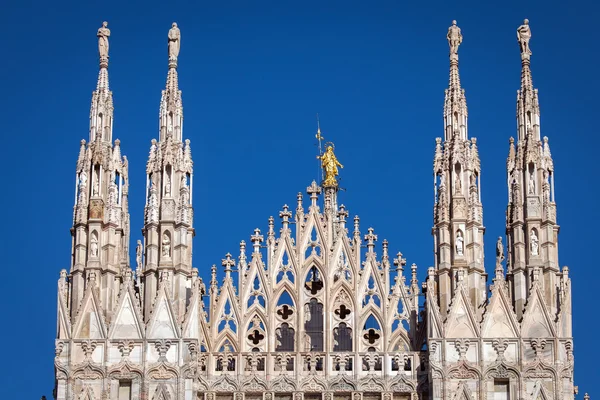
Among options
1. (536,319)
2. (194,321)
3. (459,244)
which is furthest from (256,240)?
(536,319)

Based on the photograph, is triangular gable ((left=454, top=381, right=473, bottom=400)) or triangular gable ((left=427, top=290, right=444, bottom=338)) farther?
triangular gable ((left=427, top=290, right=444, bottom=338))

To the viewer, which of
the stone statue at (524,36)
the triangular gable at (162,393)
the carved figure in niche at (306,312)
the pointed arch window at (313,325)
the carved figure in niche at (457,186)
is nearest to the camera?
the triangular gable at (162,393)

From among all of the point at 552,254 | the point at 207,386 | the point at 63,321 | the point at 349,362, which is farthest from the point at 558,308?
the point at 63,321

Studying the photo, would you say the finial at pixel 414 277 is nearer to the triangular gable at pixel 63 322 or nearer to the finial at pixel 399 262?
the finial at pixel 399 262

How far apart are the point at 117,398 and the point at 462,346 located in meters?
6.83

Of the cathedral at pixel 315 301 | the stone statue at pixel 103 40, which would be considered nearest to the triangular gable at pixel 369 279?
the cathedral at pixel 315 301

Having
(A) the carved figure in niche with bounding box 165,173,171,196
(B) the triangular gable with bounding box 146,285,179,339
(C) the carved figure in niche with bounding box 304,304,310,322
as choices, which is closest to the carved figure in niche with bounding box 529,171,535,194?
(C) the carved figure in niche with bounding box 304,304,310,322

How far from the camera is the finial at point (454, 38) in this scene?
44.3m

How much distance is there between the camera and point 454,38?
44438 millimetres

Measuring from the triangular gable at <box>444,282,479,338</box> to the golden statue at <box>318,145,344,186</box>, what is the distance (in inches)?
301

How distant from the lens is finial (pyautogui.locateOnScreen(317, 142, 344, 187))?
48.2 m

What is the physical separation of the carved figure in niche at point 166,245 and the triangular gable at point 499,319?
6492 millimetres

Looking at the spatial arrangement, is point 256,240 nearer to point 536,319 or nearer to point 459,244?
point 459,244

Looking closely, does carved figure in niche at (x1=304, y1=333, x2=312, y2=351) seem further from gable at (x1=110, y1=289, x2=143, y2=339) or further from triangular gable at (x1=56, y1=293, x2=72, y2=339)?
triangular gable at (x1=56, y1=293, x2=72, y2=339)
